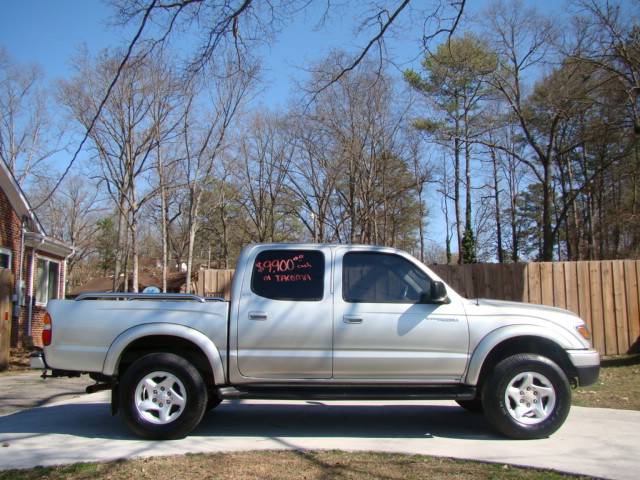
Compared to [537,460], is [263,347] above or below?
above

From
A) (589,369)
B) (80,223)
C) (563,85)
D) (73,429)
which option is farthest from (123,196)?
(80,223)

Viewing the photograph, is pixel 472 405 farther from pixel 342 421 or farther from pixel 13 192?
pixel 13 192

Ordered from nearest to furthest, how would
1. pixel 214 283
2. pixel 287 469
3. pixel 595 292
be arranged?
pixel 287 469, pixel 595 292, pixel 214 283

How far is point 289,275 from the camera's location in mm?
6188

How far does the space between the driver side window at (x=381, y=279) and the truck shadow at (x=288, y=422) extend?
55.8 inches

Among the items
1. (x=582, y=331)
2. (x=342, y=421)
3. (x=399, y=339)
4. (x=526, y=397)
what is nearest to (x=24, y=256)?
(x=342, y=421)

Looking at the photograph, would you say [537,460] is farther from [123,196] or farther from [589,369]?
[123,196]

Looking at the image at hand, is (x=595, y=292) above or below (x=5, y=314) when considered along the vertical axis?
above

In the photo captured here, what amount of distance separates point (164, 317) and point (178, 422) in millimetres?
1017

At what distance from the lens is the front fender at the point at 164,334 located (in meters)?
5.79

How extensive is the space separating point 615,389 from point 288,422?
5412 millimetres

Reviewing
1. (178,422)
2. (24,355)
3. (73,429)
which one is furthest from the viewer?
(24,355)

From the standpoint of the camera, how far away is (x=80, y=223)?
5362cm

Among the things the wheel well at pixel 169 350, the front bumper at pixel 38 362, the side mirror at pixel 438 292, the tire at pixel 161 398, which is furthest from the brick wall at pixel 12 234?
the side mirror at pixel 438 292
